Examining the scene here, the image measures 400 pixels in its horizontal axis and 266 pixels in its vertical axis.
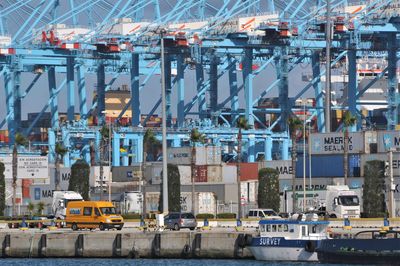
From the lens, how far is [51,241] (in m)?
69.8

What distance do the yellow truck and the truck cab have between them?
554 inches

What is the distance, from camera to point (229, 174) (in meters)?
118

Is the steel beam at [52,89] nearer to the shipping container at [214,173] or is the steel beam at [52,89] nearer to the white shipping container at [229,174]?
the shipping container at [214,173]

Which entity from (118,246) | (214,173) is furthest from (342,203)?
(214,173)

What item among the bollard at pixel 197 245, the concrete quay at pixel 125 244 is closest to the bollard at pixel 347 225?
the concrete quay at pixel 125 244

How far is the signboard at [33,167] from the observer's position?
4557 inches

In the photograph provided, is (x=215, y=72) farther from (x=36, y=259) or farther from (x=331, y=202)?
(x=36, y=259)

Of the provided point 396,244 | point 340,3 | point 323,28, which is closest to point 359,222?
point 396,244

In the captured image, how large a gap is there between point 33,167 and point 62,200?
25.5 m

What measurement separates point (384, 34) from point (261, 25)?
1295cm

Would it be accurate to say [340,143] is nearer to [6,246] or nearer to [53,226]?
[53,226]

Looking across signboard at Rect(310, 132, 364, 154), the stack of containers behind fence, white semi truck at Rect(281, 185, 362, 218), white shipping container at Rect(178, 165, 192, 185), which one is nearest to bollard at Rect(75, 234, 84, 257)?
white semi truck at Rect(281, 185, 362, 218)

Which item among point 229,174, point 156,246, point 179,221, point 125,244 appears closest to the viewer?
point 156,246

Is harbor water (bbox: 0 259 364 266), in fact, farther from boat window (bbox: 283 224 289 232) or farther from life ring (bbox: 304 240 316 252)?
boat window (bbox: 283 224 289 232)
